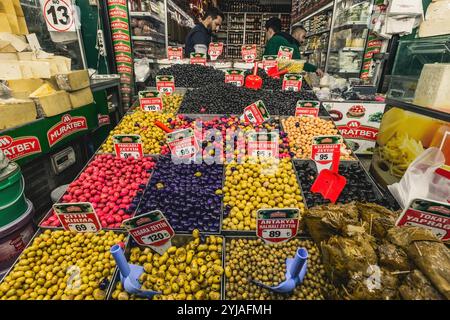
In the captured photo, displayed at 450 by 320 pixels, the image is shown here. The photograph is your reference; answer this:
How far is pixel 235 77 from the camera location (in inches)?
162

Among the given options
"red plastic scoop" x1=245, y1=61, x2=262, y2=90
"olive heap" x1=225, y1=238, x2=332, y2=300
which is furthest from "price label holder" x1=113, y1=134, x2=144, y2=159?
"red plastic scoop" x1=245, y1=61, x2=262, y2=90

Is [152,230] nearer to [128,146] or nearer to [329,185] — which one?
[128,146]

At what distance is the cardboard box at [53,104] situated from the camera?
2652mm

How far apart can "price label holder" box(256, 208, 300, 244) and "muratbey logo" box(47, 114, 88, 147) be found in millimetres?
2524

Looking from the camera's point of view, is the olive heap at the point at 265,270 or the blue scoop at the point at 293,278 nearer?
the blue scoop at the point at 293,278

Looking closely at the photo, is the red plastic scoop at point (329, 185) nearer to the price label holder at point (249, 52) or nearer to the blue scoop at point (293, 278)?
the blue scoop at point (293, 278)

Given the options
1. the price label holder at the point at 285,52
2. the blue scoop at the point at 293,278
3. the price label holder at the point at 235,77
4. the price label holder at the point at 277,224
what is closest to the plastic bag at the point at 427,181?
the price label holder at the point at 277,224

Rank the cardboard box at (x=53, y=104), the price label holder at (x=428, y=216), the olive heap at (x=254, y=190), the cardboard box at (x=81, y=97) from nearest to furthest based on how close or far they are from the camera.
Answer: the price label holder at (x=428, y=216) → the olive heap at (x=254, y=190) → the cardboard box at (x=53, y=104) → the cardboard box at (x=81, y=97)

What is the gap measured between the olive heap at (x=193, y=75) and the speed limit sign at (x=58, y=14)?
149 centimetres

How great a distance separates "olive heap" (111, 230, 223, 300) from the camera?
1.39 metres

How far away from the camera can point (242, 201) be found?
2023mm

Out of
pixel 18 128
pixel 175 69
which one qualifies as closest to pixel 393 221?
pixel 18 128

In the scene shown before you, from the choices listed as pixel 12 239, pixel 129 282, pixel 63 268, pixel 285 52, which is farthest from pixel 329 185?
pixel 285 52

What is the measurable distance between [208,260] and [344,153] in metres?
1.87
